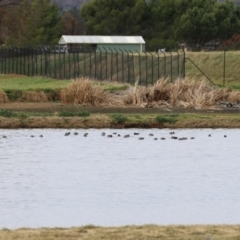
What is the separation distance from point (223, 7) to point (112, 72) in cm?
4678

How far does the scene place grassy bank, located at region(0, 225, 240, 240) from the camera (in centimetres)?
1412

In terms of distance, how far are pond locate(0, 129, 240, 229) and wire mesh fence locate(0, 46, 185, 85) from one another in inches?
968

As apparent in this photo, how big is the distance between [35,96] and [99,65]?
820 inches

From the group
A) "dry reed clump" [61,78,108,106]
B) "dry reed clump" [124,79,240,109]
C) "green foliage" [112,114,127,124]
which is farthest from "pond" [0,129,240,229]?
"dry reed clump" [61,78,108,106]

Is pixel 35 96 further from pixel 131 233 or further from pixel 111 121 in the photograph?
pixel 131 233

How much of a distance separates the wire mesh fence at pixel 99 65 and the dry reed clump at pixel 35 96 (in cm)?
894

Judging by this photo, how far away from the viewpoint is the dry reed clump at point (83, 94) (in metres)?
44.9

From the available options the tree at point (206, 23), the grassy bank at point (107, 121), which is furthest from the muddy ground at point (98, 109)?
the tree at point (206, 23)

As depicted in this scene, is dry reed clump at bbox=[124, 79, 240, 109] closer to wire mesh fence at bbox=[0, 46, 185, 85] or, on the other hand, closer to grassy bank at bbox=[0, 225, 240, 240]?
wire mesh fence at bbox=[0, 46, 185, 85]

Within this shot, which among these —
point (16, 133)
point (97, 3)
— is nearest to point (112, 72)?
point (16, 133)

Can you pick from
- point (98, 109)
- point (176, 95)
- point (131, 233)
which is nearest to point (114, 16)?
point (176, 95)

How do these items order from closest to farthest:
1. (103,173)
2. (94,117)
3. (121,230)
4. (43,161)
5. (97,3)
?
(121,230) → (103,173) → (43,161) → (94,117) → (97,3)

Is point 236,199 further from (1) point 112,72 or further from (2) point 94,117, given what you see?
(1) point 112,72

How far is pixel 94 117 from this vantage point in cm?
Answer: 3672
